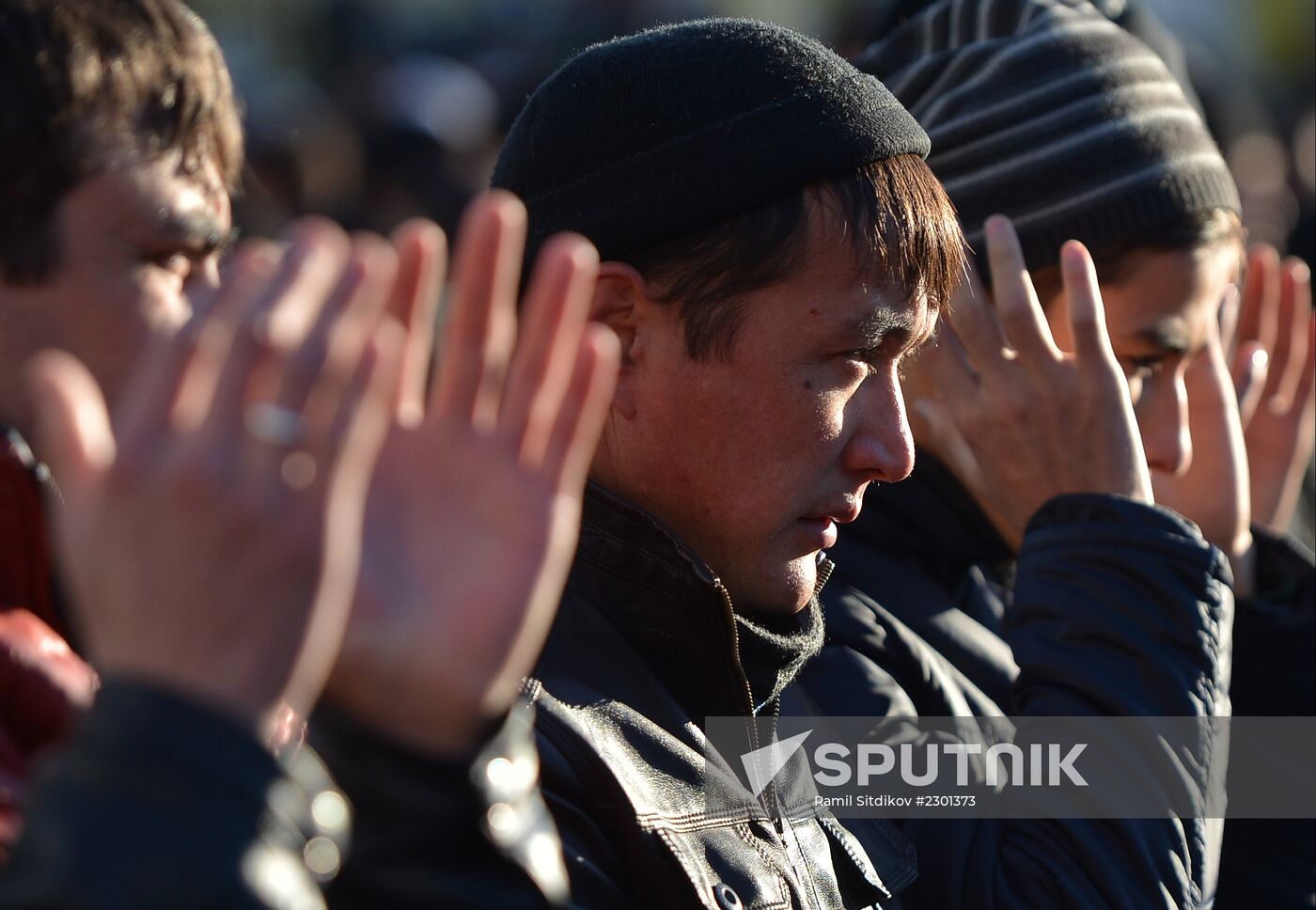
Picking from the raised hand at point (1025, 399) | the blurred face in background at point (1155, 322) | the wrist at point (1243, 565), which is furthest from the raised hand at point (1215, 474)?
the raised hand at point (1025, 399)

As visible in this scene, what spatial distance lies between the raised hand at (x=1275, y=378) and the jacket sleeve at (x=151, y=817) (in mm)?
2890

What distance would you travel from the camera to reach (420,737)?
49.7 inches

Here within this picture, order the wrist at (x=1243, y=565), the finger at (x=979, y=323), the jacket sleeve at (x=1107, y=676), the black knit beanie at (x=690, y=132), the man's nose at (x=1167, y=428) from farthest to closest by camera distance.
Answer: the wrist at (x=1243, y=565), the man's nose at (x=1167, y=428), the finger at (x=979, y=323), the jacket sleeve at (x=1107, y=676), the black knit beanie at (x=690, y=132)

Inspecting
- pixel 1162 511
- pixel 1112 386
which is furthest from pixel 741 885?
pixel 1112 386

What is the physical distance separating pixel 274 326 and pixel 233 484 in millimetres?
113

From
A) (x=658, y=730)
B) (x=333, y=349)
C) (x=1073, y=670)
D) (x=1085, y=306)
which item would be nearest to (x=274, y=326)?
(x=333, y=349)

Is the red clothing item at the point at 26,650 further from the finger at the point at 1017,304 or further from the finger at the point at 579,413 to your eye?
the finger at the point at 1017,304

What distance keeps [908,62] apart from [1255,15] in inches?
609

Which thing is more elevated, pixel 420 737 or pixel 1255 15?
pixel 420 737

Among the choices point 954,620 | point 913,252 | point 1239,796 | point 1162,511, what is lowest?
point 1239,796

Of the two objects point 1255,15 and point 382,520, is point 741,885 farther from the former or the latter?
point 1255,15

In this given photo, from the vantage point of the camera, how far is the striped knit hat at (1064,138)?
124 inches

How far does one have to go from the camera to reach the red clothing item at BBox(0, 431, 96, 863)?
151 centimetres

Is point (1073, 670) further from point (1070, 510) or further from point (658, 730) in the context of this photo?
point (658, 730)
